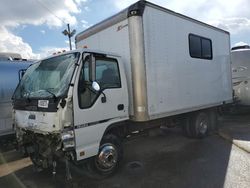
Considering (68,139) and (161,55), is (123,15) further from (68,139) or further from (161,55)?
(68,139)

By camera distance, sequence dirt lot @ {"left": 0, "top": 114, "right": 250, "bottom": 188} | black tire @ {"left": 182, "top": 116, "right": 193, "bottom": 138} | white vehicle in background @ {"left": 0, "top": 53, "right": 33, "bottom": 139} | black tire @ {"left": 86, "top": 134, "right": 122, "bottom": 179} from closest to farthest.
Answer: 1. dirt lot @ {"left": 0, "top": 114, "right": 250, "bottom": 188}
2. black tire @ {"left": 86, "top": 134, "right": 122, "bottom": 179}
3. white vehicle in background @ {"left": 0, "top": 53, "right": 33, "bottom": 139}
4. black tire @ {"left": 182, "top": 116, "right": 193, "bottom": 138}

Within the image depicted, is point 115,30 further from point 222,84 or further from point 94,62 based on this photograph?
point 222,84

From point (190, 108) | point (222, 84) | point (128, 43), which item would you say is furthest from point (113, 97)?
point (222, 84)

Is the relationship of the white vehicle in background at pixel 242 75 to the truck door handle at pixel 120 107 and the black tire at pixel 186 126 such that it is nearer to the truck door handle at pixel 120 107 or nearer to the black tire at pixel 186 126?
the black tire at pixel 186 126

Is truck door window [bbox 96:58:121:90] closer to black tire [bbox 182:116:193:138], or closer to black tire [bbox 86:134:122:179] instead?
black tire [bbox 86:134:122:179]

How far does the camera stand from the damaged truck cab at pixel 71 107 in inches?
168

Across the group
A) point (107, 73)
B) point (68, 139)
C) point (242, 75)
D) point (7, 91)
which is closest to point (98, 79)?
point (107, 73)

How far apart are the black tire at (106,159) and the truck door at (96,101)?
269 mm

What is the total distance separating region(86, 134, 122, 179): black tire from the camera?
4930mm

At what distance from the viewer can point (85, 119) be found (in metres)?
4.52

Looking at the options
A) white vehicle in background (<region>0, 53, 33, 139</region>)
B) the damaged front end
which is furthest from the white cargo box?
white vehicle in background (<region>0, 53, 33, 139</region>)

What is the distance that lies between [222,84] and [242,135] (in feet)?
5.67

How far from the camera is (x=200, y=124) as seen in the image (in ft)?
26.6

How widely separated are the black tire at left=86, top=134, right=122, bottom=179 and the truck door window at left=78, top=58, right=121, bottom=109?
915mm
